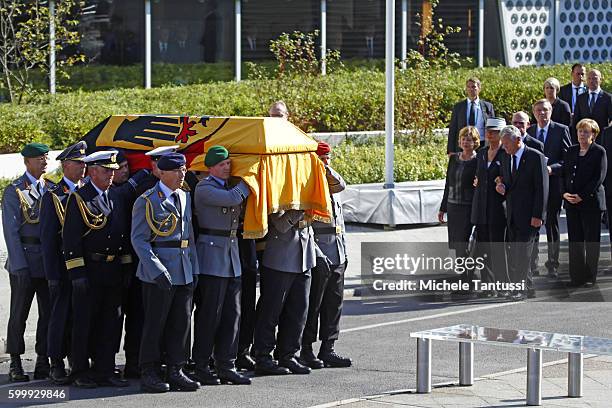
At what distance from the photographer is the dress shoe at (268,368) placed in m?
11.0

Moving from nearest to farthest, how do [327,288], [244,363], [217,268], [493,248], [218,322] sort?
[217,268], [218,322], [244,363], [327,288], [493,248]

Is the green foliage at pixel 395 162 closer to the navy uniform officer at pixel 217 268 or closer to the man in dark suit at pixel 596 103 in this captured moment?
the man in dark suit at pixel 596 103

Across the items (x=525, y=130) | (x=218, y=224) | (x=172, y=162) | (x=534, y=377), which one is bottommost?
(x=534, y=377)

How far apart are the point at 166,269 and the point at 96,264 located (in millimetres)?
610

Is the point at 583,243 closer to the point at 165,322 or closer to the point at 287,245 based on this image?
the point at 287,245

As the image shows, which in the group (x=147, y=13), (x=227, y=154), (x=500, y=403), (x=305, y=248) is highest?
(x=147, y=13)

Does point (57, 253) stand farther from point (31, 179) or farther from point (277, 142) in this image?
point (277, 142)

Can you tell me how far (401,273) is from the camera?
53.9 feet

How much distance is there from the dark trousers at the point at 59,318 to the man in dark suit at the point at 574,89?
10.2 meters

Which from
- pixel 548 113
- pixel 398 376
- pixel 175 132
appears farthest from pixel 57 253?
pixel 548 113

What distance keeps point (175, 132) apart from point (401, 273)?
584cm

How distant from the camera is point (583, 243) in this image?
51.3ft

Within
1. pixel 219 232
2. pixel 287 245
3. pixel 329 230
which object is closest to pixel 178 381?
pixel 219 232

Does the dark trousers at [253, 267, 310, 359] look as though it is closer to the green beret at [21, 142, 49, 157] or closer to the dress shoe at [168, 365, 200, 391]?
the dress shoe at [168, 365, 200, 391]
